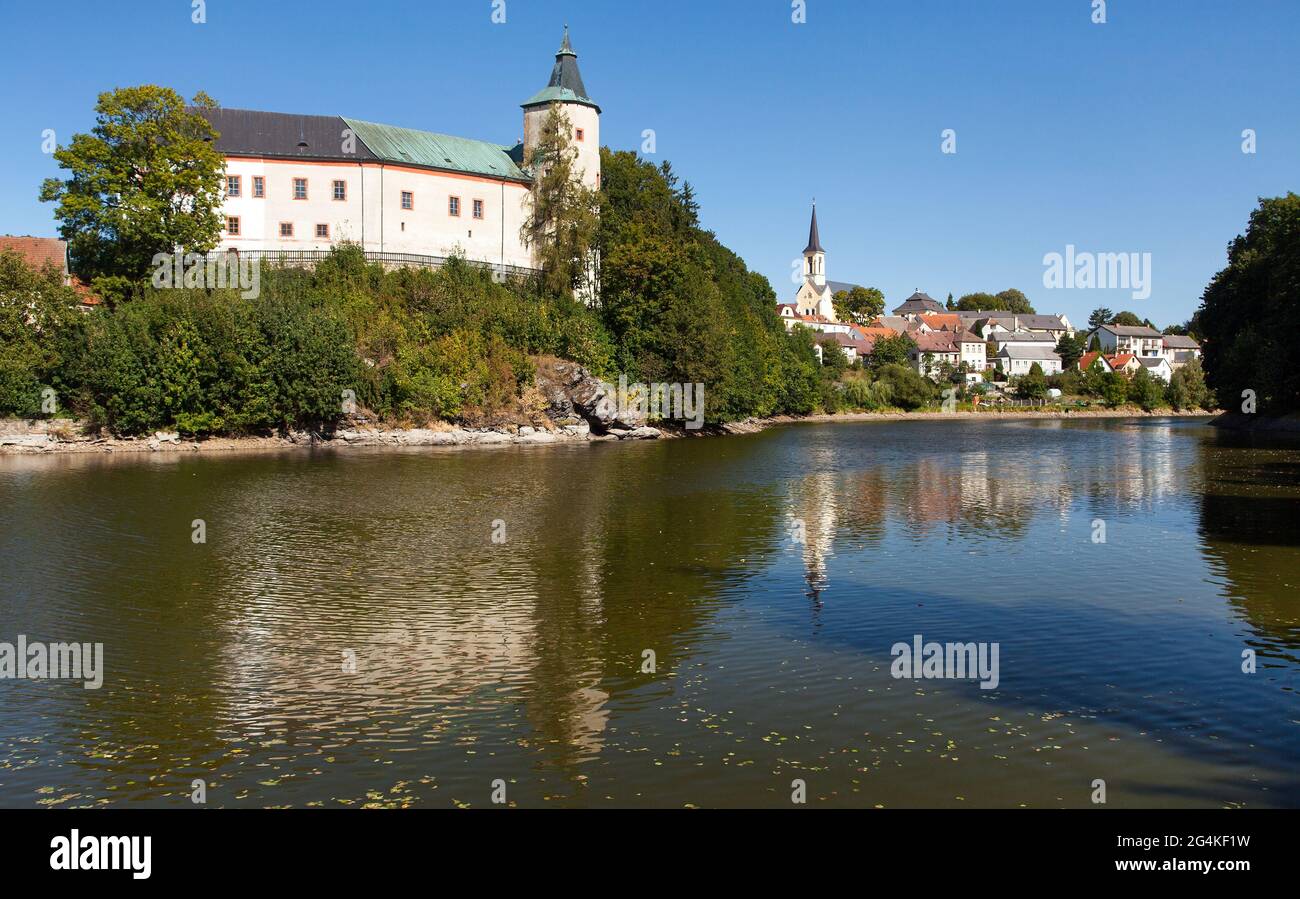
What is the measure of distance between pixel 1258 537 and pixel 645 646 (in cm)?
1882

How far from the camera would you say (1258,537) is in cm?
2584

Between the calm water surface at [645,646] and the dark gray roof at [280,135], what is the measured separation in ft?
121

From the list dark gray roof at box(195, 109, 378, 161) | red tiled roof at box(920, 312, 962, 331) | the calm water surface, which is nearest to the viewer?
the calm water surface

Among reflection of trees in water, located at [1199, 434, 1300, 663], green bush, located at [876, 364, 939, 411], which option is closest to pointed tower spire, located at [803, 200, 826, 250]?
green bush, located at [876, 364, 939, 411]

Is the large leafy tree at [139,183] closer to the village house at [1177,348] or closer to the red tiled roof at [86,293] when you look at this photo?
the red tiled roof at [86,293]

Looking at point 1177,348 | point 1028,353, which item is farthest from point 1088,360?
point 1177,348

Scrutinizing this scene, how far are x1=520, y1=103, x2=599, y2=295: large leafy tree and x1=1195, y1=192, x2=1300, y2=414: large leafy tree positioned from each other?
161ft

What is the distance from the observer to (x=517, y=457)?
51.7m

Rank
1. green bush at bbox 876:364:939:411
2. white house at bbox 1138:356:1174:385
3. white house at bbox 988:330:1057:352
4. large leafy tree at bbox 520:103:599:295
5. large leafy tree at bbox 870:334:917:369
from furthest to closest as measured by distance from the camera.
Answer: white house at bbox 988:330:1057:352, white house at bbox 1138:356:1174:385, large leafy tree at bbox 870:334:917:369, green bush at bbox 876:364:939:411, large leafy tree at bbox 520:103:599:295

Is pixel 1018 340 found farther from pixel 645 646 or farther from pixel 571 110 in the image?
pixel 645 646

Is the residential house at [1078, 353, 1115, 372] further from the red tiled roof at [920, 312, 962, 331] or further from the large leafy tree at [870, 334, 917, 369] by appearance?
the large leafy tree at [870, 334, 917, 369]

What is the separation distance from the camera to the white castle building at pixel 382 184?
A: 213 ft

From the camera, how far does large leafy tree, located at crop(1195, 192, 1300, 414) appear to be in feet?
225
